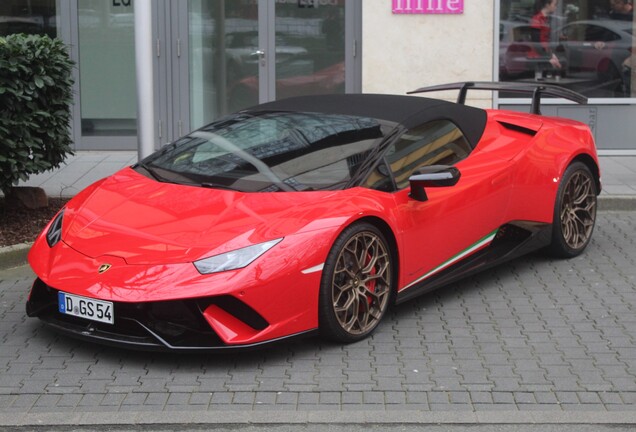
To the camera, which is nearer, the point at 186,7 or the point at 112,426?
the point at 112,426

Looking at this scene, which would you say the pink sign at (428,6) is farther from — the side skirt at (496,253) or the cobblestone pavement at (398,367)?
the cobblestone pavement at (398,367)

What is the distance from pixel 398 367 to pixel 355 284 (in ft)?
1.94

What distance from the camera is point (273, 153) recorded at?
6.80 meters

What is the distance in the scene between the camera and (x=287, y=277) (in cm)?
578

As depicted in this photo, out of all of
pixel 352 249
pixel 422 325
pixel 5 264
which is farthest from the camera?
pixel 5 264

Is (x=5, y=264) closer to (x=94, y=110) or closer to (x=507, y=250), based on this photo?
(x=507, y=250)

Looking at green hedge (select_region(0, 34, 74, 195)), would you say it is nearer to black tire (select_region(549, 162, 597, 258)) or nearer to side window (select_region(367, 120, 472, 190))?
side window (select_region(367, 120, 472, 190))

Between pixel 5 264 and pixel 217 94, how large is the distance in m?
5.95

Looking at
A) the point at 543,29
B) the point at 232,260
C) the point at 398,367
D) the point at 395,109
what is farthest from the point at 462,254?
the point at 543,29

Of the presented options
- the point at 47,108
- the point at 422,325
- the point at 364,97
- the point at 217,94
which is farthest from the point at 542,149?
the point at 217,94

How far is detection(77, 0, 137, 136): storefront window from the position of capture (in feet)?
44.1

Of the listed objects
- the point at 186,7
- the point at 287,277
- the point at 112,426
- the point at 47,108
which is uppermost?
the point at 186,7

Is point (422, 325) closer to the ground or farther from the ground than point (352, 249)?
closer to the ground

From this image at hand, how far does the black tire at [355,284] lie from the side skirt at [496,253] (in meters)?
0.25
